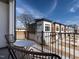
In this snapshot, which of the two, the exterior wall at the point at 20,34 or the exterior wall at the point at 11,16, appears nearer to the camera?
the exterior wall at the point at 20,34

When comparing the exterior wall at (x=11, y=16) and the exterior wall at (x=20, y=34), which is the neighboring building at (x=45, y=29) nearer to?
the exterior wall at (x=20, y=34)

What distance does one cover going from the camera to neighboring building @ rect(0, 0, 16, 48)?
15.6 ft

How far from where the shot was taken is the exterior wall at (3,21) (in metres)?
4.75

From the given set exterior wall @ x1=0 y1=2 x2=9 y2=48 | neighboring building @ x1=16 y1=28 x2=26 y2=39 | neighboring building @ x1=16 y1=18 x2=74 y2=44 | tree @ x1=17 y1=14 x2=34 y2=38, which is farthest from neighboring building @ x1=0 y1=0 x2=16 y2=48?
tree @ x1=17 y1=14 x2=34 y2=38

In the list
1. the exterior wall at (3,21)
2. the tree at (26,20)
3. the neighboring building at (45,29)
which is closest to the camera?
the neighboring building at (45,29)

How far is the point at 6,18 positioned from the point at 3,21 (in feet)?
0.70

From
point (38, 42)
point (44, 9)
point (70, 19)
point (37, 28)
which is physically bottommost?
point (38, 42)

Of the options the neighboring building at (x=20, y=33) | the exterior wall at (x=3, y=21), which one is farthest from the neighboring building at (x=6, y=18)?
the neighboring building at (x=20, y=33)

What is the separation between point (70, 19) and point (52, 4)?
0.88 m

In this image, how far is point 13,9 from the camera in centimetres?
492

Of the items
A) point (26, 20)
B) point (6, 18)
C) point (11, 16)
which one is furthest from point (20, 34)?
point (6, 18)

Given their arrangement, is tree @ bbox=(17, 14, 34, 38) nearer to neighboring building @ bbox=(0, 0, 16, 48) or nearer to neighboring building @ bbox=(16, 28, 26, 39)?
neighboring building @ bbox=(16, 28, 26, 39)

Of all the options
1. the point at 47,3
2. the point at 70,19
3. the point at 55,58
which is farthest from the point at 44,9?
the point at 55,58

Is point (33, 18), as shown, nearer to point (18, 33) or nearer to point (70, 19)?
point (18, 33)
